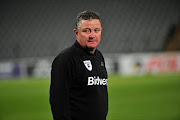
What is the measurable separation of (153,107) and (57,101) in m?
6.35

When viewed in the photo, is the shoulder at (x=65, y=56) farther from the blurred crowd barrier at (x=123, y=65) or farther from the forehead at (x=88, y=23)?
the blurred crowd barrier at (x=123, y=65)

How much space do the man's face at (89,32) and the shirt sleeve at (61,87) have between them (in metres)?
0.25

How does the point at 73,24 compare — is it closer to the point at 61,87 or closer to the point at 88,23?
the point at 88,23

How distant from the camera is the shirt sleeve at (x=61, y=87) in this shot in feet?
7.69

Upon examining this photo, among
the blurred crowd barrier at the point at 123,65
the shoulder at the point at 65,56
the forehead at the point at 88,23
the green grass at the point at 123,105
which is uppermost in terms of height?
the forehead at the point at 88,23

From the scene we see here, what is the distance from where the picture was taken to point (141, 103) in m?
9.12

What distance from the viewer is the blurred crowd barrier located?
20141 millimetres

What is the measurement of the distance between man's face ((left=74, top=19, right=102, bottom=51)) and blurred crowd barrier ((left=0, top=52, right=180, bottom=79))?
18036 mm

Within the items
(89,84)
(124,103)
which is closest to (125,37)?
(124,103)

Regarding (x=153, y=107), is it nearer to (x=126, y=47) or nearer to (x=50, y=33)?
(x=126, y=47)

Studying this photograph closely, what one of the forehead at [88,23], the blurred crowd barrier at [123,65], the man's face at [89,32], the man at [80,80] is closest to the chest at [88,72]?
the man at [80,80]

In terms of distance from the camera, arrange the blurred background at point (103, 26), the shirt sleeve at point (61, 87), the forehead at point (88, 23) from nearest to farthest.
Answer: the shirt sleeve at point (61, 87)
the forehead at point (88, 23)
the blurred background at point (103, 26)

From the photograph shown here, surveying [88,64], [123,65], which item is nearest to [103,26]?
[123,65]

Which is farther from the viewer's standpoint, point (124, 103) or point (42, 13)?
point (42, 13)
